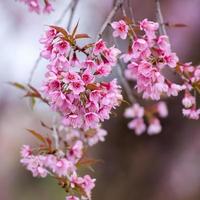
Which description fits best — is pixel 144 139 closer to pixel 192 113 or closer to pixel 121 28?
pixel 192 113

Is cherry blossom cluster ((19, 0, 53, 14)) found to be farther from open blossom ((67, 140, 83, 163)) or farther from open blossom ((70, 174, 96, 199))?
open blossom ((70, 174, 96, 199))

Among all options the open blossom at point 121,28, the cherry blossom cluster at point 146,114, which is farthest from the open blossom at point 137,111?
the open blossom at point 121,28

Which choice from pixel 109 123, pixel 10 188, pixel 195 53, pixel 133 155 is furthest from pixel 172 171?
pixel 10 188

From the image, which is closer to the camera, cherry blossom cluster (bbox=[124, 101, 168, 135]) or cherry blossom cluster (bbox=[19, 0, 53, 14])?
cherry blossom cluster (bbox=[19, 0, 53, 14])

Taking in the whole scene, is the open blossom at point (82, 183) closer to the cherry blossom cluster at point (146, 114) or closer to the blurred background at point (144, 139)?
the cherry blossom cluster at point (146, 114)

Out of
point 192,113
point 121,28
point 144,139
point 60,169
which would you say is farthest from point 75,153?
point 144,139

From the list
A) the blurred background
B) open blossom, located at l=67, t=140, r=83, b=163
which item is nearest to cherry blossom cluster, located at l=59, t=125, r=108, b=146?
open blossom, located at l=67, t=140, r=83, b=163
